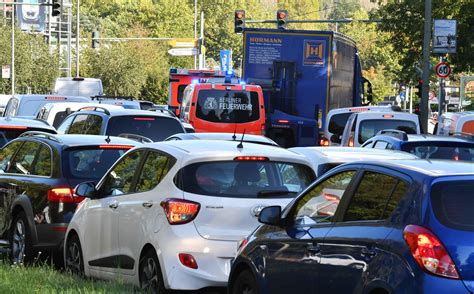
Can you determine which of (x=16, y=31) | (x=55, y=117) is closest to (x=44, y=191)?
(x=55, y=117)

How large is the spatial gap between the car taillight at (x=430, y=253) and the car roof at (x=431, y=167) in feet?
1.47

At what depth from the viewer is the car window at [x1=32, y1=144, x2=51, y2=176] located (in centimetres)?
1176

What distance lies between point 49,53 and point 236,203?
2660 inches

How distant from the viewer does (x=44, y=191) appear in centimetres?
1138

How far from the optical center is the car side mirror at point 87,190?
10227mm

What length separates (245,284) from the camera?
25.9 feet

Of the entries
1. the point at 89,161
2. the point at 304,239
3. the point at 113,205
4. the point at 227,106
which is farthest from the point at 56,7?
the point at 304,239

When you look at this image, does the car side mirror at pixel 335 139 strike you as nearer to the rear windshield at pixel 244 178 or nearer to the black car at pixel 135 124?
the black car at pixel 135 124

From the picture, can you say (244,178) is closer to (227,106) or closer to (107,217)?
(107,217)

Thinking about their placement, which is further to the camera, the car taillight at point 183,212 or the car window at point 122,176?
the car window at point 122,176

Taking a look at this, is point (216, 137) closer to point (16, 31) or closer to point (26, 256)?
point (26, 256)

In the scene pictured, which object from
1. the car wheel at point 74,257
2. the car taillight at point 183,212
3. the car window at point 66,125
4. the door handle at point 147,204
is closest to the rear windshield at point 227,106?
the car window at point 66,125

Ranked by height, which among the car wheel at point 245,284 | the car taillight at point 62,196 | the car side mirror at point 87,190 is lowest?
the car wheel at point 245,284

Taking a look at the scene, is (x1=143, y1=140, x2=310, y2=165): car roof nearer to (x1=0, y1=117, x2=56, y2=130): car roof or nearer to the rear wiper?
the rear wiper
